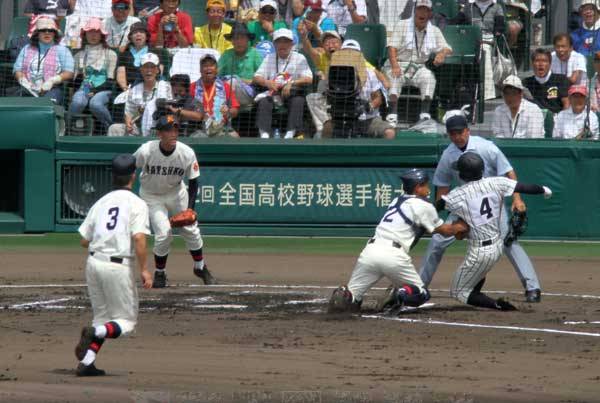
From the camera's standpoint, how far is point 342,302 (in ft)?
30.8

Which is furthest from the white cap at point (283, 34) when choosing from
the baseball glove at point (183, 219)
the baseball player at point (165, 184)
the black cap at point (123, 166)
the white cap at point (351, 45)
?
the black cap at point (123, 166)

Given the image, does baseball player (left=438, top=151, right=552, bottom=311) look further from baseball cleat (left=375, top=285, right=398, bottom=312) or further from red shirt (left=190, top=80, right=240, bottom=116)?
red shirt (left=190, top=80, right=240, bottom=116)

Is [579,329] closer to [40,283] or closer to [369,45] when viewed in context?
[40,283]

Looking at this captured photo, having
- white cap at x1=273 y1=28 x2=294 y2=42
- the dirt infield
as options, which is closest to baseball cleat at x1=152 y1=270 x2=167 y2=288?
the dirt infield

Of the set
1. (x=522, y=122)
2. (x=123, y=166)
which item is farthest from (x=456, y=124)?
(x=522, y=122)

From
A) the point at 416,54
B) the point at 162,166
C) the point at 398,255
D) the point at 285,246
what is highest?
the point at 416,54

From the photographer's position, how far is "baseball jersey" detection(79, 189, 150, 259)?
7.34 meters

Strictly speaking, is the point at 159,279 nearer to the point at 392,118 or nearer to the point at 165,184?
the point at 165,184

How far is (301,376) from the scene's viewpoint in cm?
715

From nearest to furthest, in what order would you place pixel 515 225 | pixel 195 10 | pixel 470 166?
pixel 470 166 < pixel 515 225 < pixel 195 10

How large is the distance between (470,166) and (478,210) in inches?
13.7

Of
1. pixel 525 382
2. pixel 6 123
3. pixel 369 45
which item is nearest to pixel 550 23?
pixel 369 45

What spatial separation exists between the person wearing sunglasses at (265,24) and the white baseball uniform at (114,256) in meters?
9.23

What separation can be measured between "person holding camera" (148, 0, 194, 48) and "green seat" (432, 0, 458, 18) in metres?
3.71
